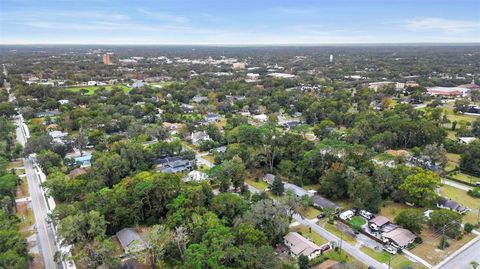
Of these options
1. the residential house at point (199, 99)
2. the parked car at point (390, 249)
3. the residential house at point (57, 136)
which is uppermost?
the residential house at point (199, 99)

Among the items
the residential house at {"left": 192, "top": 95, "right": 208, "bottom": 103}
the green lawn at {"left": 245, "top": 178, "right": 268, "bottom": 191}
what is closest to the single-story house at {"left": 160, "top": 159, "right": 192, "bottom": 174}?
the green lawn at {"left": 245, "top": 178, "right": 268, "bottom": 191}

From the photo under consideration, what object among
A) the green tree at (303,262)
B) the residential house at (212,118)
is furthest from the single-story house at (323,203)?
the residential house at (212,118)

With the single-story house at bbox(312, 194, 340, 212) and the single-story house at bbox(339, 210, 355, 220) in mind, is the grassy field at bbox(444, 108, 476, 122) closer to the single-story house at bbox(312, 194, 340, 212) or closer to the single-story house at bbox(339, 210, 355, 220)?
the single-story house at bbox(312, 194, 340, 212)

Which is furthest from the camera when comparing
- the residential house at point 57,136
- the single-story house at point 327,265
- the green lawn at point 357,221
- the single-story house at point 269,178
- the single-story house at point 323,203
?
the residential house at point 57,136

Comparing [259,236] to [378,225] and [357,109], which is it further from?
[357,109]

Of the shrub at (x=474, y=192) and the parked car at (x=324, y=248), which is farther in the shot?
the shrub at (x=474, y=192)

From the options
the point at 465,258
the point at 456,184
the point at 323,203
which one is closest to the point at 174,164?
the point at 323,203

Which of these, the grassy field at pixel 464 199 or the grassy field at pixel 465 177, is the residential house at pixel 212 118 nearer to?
the grassy field at pixel 465 177
